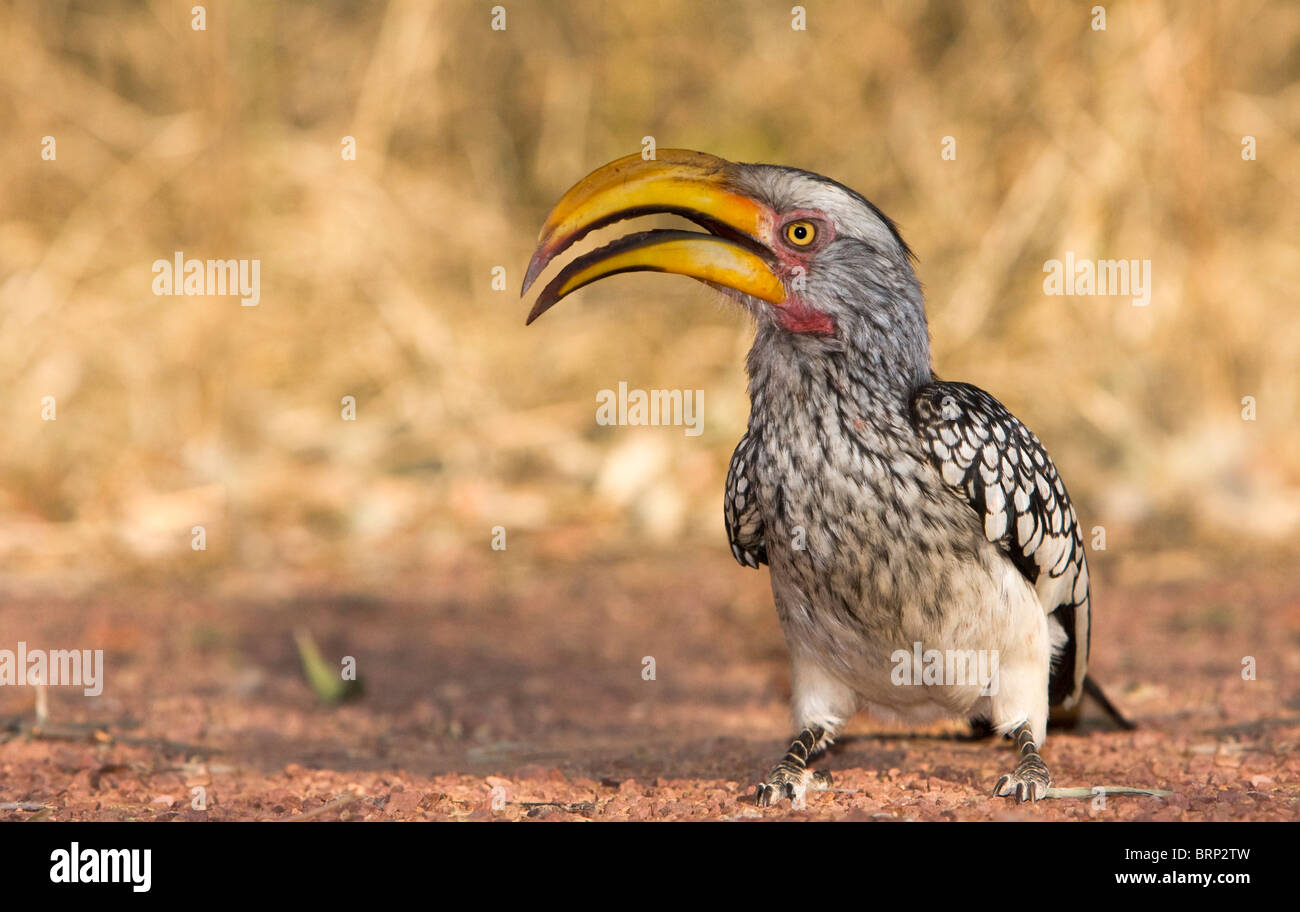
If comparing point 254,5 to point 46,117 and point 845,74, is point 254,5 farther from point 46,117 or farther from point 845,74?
point 845,74

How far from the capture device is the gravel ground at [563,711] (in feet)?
11.8

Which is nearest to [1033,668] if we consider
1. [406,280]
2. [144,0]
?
[406,280]

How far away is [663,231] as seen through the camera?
145 inches

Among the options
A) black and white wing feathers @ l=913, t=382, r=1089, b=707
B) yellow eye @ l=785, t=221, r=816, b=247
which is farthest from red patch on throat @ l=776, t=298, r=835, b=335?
black and white wing feathers @ l=913, t=382, r=1089, b=707

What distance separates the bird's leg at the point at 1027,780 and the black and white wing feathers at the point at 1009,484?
0.50 meters

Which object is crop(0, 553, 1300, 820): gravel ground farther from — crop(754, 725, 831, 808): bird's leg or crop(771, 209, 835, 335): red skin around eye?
crop(771, 209, 835, 335): red skin around eye

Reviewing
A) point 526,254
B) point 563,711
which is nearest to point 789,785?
point 563,711

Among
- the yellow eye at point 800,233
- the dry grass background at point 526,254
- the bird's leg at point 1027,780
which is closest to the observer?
the bird's leg at point 1027,780

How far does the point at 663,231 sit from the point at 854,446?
2.49 feet

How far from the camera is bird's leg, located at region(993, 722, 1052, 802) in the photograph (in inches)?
140

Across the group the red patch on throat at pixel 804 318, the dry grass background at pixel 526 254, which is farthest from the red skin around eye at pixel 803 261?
the dry grass background at pixel 526 254

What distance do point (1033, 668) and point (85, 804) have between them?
257 centimetres

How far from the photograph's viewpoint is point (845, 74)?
9922 millimetres

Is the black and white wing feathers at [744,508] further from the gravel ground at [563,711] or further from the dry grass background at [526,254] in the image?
the dry grass background at [526,254]
